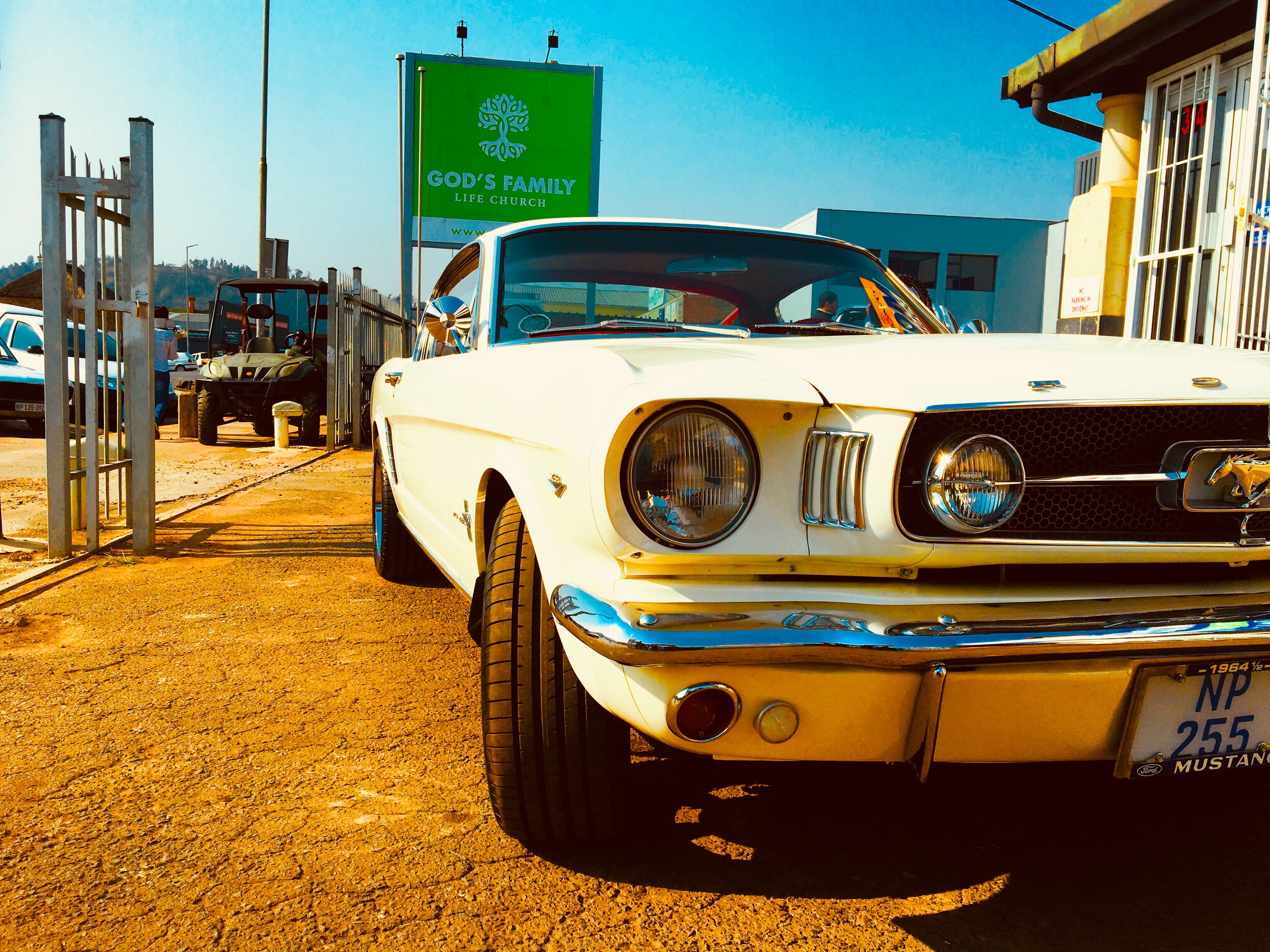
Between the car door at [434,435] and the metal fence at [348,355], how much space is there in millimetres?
7790

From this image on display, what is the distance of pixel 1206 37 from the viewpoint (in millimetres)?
6320

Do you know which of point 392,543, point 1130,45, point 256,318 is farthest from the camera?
point 256,318

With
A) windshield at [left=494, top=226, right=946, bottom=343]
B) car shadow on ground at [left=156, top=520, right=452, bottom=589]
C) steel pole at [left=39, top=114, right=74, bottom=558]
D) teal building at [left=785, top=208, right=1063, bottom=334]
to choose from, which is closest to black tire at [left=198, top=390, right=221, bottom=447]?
car shadow on ground at [left=156, top=520, right=452, bottom=589]

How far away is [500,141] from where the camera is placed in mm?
15211

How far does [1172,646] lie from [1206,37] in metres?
6.45

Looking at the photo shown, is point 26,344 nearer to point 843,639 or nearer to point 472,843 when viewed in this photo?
point 472,843

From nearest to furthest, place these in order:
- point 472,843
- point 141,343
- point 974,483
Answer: point 974,483 → point 472,843 → point 141,343

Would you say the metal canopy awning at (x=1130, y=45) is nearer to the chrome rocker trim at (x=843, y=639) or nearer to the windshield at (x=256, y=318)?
the chrome rocker trim at (x=843, y=639)

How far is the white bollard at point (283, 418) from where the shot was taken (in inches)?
438

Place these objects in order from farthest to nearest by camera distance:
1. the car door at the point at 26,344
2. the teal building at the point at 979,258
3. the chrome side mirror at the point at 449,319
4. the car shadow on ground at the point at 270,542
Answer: the teal building at the point at 979,258
the car door at the point at 26,344
the car shadow on ground at the point at 270,542
the chrome side mirror at the point at 449,319

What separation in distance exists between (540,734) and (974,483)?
884mm

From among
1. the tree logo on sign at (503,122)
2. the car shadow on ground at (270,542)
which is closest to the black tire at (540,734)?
the car shadow on ground at (270,542)

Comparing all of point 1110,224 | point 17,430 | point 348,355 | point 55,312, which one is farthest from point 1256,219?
point 17,430

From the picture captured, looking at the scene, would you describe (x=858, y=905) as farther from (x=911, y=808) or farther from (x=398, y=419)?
(x=398, y=419)
